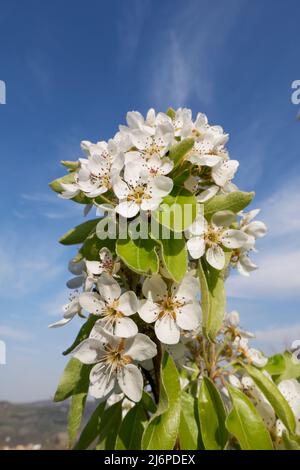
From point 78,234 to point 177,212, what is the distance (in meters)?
0.46

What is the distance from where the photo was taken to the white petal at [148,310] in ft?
4.42

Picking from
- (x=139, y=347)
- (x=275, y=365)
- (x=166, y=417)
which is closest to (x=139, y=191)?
(x=139, y=347)

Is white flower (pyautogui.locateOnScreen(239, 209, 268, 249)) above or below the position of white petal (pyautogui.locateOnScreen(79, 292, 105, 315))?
above

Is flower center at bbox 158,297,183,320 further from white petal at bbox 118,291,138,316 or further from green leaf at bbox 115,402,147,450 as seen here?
green leaf at bbox 115,402,147,450

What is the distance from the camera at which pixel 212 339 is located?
1.42 meters

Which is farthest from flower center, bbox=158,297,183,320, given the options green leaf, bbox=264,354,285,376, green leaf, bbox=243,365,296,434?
green leaf, bbox=264,354,285,376

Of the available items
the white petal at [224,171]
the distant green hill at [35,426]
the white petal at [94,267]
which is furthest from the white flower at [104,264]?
the distant green hill at [35,426]

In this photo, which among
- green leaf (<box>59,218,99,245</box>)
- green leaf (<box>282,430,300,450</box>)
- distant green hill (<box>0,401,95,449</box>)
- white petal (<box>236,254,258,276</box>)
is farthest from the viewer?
distant green hill (<box>0,401,95,449</box>)

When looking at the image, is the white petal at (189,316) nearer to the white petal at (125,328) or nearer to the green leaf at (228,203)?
the white petal at (125,328)

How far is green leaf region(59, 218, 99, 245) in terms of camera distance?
1641mm

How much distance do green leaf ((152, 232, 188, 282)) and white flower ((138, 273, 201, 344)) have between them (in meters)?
0.08

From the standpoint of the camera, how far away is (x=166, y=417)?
1357 millimetres

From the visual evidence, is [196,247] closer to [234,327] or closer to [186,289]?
[186,289]
